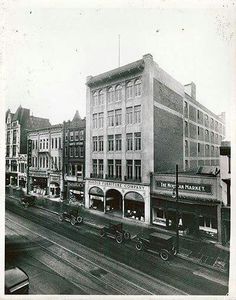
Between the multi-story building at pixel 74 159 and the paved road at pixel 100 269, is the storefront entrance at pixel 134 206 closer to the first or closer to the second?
the paved road at pixel 100 269

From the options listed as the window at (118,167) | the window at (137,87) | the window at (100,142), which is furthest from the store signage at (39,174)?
the window at (137,87)

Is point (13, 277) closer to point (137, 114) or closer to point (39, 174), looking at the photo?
point (137, 114)

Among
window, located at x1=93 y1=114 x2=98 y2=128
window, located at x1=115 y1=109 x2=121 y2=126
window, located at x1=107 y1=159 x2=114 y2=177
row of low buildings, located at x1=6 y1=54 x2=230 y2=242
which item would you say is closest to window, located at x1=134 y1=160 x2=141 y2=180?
row of low buildings, located at x1=6 y1=54 x2=230 y2=242

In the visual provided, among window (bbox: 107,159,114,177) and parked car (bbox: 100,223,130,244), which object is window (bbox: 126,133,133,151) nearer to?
window (bbox: 107,159,114,177)

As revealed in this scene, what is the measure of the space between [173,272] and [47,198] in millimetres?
22874

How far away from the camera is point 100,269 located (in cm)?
1216

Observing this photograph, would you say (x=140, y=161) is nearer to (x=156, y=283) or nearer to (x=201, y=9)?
(x=156, y=283)

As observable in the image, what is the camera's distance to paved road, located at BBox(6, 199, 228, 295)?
10445 millimetres

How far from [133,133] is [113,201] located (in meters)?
8.46

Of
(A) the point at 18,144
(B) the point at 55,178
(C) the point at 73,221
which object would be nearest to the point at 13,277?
(C) the point at 73,221

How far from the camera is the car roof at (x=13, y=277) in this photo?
362 inches

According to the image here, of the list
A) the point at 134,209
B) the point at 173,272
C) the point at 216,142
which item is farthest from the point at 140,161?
the point at 216,142

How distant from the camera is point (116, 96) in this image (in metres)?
23.8

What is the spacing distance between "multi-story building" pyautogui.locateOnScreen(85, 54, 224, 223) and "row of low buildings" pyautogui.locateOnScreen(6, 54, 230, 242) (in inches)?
3.7
